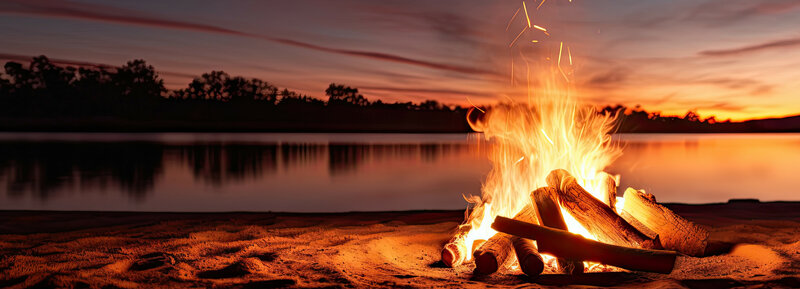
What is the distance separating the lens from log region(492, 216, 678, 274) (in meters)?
4.73

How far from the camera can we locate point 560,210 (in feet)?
18.0

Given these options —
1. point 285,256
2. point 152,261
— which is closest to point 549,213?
point 285,256

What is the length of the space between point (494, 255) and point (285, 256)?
206 centimetres

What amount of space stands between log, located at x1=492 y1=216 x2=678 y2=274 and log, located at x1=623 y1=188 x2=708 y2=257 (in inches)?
29.8

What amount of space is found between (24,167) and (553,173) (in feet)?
87.9

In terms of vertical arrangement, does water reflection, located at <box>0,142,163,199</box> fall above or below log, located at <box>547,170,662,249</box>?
below

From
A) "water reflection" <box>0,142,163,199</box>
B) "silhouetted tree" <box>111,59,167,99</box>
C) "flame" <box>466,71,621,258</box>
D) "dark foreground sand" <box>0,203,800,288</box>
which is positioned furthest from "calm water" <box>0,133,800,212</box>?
"silhouetted tree" <box>111,59,167,99</box>

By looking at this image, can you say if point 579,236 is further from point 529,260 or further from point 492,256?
point 492,256

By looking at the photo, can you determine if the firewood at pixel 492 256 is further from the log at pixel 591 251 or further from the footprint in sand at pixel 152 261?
the footprint in sand at pixel 152 261

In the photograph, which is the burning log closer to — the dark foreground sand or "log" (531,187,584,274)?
the dark foreground sand

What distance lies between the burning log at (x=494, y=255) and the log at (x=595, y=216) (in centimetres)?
73

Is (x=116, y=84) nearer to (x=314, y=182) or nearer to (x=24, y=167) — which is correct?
(x=24, y=167)

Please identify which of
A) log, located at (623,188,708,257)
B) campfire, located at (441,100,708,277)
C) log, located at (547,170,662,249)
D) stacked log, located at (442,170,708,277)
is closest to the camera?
stacked log, located at (442,170,708,277)

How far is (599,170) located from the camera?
20.4 feet
